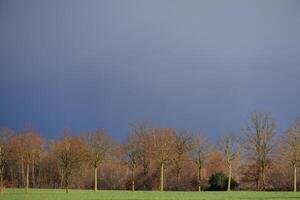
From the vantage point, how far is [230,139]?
68938mm

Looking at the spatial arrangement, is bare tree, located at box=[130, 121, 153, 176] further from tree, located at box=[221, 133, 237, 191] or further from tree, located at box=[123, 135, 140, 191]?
tree, located at box=[221, 133, 237, 191]

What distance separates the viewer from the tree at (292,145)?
207 feet

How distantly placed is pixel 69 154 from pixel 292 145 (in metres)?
34.3

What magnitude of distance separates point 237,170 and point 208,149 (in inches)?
419

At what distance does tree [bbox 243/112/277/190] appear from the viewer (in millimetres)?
68625

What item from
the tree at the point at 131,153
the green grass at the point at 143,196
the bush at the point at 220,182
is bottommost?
the bush at the point at 220,182

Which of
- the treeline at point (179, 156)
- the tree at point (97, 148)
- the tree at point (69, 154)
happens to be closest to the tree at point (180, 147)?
the treeline at point (179, 156)

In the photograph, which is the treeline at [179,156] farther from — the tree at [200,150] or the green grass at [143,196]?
the green grass at [143,196]

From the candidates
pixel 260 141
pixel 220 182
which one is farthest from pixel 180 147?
pixel 260 141

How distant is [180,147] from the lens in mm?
76125

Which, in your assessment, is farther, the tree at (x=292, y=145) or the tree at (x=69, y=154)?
the tree at (x=292, y=145)

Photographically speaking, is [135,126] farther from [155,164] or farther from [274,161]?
[274,161]

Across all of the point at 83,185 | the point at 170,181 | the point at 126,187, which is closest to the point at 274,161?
the point at 170,181

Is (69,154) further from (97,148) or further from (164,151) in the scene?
(164,151)
